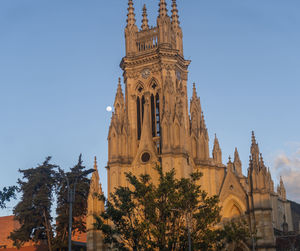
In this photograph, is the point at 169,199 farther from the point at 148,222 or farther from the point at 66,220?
the point at 66,220

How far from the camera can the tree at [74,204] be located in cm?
5716

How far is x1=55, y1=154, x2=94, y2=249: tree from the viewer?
57.2 meters

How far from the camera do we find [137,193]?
128 feet

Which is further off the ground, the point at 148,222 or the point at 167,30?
the point at 167,30

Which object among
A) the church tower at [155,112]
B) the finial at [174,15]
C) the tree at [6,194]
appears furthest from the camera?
the finial at [174,15]

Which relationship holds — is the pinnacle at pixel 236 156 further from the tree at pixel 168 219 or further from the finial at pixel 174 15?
the tree at pixel 168 219

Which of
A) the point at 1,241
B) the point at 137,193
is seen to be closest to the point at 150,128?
the point at 137,193

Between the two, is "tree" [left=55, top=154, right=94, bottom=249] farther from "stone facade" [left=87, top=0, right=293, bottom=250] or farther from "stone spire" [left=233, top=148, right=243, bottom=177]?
"stone spire" [left=233, top=148, right=243, bottom=177]

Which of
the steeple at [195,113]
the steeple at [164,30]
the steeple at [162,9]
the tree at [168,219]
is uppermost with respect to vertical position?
the steeple at [162,9]

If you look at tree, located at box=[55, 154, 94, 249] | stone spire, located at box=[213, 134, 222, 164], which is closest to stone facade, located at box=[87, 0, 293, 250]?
stone spire, located at box=[213, 134, 222, 164]

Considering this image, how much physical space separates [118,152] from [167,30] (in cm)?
1601

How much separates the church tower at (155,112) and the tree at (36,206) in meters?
7.73

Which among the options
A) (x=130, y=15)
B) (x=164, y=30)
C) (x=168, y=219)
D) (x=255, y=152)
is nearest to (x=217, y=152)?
(x=255, y=152)

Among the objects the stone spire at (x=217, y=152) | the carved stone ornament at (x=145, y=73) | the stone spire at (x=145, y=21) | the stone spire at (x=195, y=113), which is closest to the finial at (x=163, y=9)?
the stone spire at (x=145, y=21)
